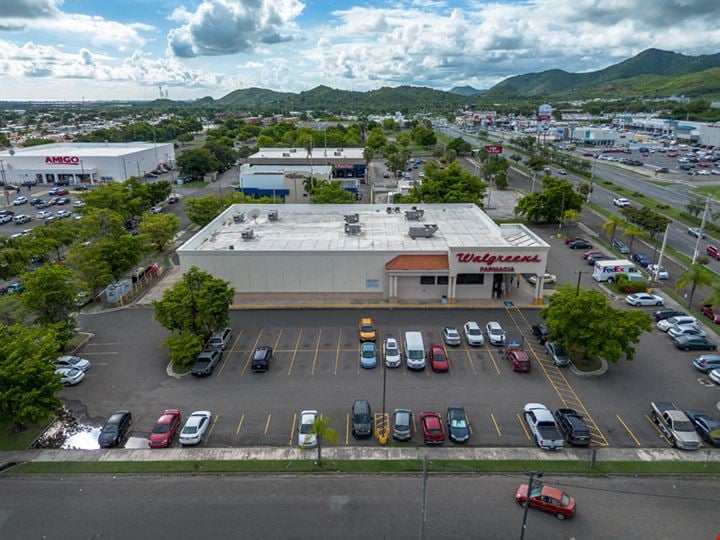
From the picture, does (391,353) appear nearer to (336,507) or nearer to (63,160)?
(336,507)

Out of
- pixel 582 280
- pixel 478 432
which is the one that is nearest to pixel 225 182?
pixel 582 280

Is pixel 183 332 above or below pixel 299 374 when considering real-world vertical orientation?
above

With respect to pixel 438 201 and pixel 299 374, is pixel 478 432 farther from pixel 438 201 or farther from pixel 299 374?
pixel 438 201

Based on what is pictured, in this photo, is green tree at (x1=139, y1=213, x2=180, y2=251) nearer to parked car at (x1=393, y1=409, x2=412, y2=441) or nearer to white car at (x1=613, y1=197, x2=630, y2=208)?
parked car at (x1=393, y1=409, x2=412, y2=441)

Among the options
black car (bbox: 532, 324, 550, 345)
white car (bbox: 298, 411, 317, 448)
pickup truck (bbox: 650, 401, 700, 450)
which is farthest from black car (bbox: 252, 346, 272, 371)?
pickup truck (bbox: 650, 401, 700, 450)

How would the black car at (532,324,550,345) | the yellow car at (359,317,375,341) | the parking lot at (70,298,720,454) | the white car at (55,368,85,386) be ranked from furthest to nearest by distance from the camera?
the black car at (532,324,550,345)
the yellow car at (359,317,375,341)
the white car at (55,368,85,386)
the parking lot at (70,298,720,454)

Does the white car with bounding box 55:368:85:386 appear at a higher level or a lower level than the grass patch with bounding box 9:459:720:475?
higher

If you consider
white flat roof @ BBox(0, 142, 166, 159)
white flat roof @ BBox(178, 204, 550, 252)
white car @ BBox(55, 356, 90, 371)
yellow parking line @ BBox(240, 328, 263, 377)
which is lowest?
yellow parking line @ BBox(240, 328, 263, 377)
